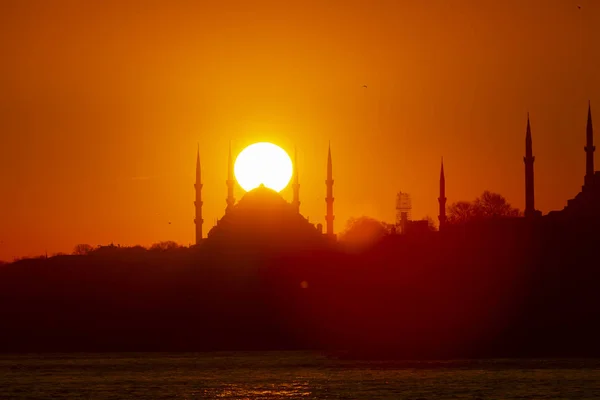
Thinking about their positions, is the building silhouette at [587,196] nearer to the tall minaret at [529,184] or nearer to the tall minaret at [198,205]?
the tall minaret at [529,184]

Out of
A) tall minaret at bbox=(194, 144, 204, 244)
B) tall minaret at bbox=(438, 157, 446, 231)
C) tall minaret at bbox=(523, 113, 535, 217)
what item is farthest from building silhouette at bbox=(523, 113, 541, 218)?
tall minaret at bbox=(194, 144, 204, 244)

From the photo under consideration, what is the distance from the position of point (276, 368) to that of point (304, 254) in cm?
4843

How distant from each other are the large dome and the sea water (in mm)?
42412

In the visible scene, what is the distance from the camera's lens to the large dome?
142 metres

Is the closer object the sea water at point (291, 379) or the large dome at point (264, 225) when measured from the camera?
the sea water at point (291, 379)

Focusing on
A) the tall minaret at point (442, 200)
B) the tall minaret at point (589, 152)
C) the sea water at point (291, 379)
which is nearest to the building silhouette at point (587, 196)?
the tall minaret at point (589, 152)

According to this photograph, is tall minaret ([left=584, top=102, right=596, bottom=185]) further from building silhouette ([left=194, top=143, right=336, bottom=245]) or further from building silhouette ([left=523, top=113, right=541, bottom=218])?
building silhouette ([left=194, top=143, right=336, bottom=245])

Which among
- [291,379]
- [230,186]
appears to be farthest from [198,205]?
[291,379]

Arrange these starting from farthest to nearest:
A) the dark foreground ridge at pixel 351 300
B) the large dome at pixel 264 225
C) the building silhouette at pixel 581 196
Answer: the large dome at pixel 264 225
the building silhouette at pixel 581 196
the dark foreground ridge at pixel 351 300

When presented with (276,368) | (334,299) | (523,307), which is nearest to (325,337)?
(334,299)

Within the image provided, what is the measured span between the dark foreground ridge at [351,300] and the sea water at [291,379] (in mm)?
10244

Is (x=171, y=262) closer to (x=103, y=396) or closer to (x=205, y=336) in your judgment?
(x=205, y=336)

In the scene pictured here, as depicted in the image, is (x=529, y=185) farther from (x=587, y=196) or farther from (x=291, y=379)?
(x=291, y=379)

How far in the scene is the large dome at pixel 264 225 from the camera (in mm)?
141750
